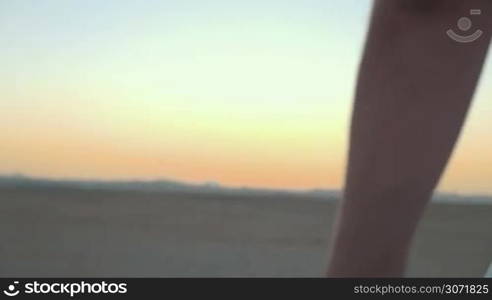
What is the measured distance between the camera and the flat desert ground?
101 cm

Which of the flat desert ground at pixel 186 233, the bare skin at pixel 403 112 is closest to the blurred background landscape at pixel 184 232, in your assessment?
the flat desert ground at pixel 186 233

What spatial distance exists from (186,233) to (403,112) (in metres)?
0.56

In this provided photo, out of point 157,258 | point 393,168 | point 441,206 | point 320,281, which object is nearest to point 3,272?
point 157,258

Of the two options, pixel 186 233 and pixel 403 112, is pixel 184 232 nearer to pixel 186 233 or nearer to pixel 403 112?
pixel 186 233

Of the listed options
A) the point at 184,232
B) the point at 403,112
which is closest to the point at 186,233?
the point at 184,232

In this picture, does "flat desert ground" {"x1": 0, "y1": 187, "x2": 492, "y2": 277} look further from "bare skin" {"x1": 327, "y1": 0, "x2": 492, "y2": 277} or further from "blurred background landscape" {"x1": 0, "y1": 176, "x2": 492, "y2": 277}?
"bare skin" {"x1": 327, "y1": 0, "x2": 492, "y2": 277}

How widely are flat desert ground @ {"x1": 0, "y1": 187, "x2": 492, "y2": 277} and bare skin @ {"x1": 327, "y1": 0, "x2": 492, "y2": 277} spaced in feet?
1.11

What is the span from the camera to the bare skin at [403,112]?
0.62m

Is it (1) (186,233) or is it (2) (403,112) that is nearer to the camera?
(2) (403,112)

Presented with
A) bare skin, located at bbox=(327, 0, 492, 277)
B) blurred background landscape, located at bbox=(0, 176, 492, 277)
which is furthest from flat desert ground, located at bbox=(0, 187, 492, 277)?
bare skin, located at bbox=(327, 0, 492, 277)

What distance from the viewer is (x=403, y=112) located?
0.62 metres

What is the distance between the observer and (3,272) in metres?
0.87

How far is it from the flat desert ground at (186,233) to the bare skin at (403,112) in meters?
0.34

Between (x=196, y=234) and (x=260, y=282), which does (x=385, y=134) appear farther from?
(x=196, y=234)
